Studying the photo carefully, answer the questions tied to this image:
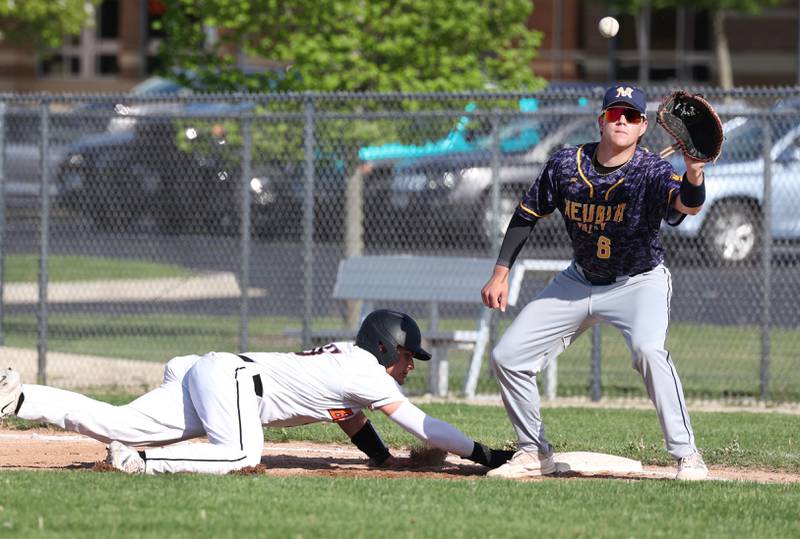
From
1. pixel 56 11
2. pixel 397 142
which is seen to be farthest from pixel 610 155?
pixel 56 11

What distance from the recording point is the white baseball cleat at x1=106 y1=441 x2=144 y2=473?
665 cm

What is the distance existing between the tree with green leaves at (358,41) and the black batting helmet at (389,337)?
18.7 feet

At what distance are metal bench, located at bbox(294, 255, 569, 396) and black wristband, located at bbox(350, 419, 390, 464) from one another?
3.26m

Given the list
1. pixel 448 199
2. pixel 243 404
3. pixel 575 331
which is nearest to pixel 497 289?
pixel 575 331

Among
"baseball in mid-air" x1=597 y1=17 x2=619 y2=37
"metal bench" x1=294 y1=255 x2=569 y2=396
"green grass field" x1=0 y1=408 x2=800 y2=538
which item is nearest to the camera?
"green grass field" x1=0 y1=408 x2=800 y2=538

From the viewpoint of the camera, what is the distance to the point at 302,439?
8672 millimetres

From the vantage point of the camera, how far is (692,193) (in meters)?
6.43

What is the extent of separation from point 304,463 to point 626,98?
261 centimetres

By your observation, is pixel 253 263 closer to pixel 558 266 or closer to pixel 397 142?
pixel 397 142

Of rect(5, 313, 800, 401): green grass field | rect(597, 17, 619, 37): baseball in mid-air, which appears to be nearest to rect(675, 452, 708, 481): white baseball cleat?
rect(597, 17, 619, 37): baseball in mid-air

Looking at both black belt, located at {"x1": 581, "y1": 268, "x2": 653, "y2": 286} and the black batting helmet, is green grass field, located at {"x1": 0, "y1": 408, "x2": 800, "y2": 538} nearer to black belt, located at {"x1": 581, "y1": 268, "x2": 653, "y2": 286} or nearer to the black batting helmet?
the black batting helmet

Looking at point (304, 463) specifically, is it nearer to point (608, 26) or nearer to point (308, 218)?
point (608, 26)

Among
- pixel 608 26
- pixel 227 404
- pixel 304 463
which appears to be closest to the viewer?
pixel 227 404

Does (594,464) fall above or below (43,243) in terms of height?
below
